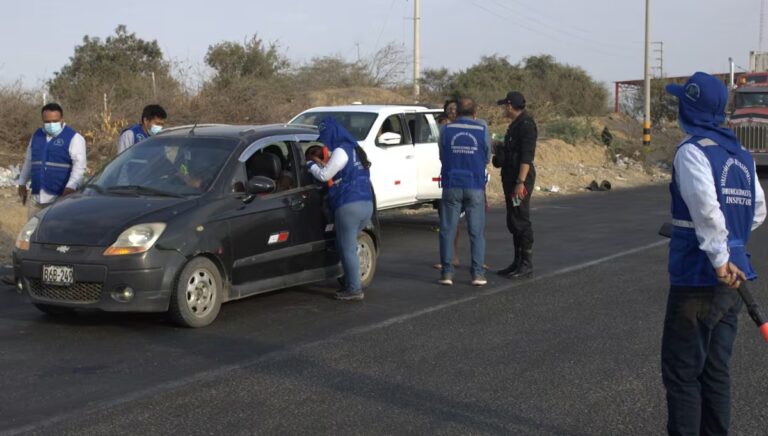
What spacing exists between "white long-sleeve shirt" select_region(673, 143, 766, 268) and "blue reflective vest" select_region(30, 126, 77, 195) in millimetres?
6988

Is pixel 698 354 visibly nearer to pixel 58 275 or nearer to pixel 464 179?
pixel 58 275

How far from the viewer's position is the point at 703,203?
4.34 m

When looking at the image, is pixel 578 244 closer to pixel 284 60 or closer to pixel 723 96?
pixel 723 96

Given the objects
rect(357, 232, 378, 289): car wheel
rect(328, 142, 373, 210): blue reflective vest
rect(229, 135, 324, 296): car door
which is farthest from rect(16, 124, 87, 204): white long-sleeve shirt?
rect(357, 232, 378, 289): car wheel

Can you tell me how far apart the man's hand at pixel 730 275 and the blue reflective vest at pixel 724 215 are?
44 mm

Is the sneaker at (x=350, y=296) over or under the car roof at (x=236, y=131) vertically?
under

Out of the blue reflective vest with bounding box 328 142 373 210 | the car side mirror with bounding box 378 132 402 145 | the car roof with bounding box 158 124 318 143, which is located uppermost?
the car roof with bounding box 158 124 318 143

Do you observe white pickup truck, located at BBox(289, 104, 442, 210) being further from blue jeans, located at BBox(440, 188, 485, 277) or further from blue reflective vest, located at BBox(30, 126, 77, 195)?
blue reflective vest, located at BBox(30, 126, 77, 195)

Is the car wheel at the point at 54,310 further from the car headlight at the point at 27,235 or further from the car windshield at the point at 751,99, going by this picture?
the car windshield at the point at 751,99

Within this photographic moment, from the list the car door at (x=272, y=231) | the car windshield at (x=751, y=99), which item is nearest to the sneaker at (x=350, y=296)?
the car door at (x=272, y=231)

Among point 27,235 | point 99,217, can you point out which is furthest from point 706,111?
point 27,235

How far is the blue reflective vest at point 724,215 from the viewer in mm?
4434

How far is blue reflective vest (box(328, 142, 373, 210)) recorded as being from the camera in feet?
29.4

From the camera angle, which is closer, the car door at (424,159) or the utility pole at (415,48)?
the car door at (424,159)
